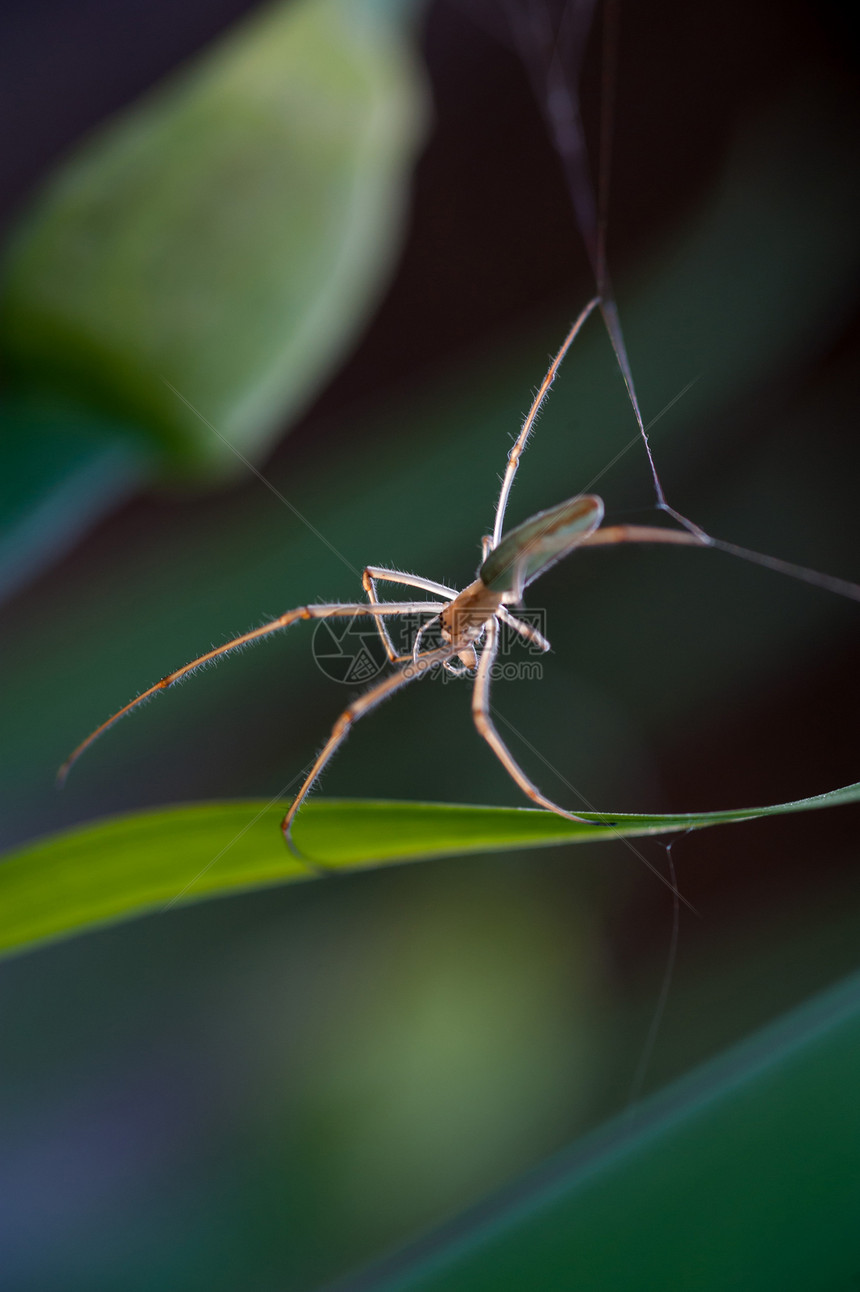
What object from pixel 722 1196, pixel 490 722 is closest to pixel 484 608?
pixel 490 722

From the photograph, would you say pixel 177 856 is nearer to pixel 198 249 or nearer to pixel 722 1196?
pixel 722 1196

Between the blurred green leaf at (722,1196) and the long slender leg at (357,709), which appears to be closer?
the blurred green leaf at (722,1196)

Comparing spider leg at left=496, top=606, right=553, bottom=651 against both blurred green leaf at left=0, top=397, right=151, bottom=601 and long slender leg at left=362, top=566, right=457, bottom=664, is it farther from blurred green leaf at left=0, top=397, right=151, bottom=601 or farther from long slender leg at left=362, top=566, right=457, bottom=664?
blurred green leaf at left=0, top=397, right=151, bottom=601

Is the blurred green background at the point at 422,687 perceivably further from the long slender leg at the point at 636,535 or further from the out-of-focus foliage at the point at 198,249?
the long slender leg at the point at 636,535

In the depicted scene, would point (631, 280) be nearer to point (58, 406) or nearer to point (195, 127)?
point (195, 127)

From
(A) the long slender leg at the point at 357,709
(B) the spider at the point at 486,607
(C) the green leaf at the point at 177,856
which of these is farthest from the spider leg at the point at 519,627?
(C) the green leaf at the point at 177,856

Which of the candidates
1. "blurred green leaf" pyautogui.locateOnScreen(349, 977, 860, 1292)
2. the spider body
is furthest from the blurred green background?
"blurred green leaf" pyautogui.locateOnScreen(349, 977, 860, 1292)

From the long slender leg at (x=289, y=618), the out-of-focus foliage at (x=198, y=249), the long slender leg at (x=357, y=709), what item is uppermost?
the out-of-focus foliage at (x=198, y=249)
